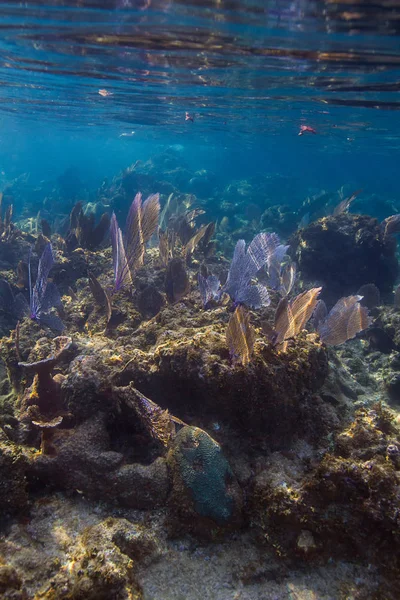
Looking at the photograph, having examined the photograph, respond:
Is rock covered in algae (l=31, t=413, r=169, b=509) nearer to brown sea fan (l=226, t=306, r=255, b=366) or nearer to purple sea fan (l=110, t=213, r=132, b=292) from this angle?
brown sea fan (l=226, t=306, r=255, b=366)

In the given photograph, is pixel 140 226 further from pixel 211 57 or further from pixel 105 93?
pixel 105 93

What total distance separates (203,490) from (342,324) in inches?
112

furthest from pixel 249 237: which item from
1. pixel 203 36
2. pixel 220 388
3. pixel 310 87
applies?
pixel 220 388

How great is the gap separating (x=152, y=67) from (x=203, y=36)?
424 centimetres

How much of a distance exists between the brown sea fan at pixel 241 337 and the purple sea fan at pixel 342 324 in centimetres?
156

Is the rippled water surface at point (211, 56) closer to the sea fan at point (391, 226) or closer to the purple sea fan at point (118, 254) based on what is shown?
the sea fan at point (391, 226)

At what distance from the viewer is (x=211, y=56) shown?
11.6m

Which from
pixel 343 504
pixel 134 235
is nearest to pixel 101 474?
pixel 343 504

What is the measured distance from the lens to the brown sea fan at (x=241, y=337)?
3.25 meters

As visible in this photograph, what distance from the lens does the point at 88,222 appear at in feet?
30.4

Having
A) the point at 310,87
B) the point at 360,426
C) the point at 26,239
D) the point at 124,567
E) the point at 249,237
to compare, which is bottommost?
the point at 249,237

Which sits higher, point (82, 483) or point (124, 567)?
point (124, 567)

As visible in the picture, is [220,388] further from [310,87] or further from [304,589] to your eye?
[310,87]

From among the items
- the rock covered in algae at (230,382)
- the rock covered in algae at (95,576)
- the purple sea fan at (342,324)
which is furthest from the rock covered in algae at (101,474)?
the purple sea fan at (342,324)
